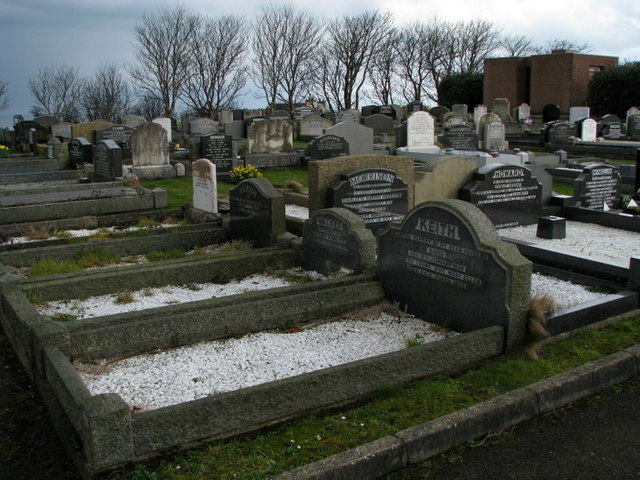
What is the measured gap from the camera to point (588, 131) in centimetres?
2455

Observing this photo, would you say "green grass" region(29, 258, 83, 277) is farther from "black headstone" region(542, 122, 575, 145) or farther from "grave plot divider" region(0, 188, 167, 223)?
"black headstone" region(542, 122, 575, 145)

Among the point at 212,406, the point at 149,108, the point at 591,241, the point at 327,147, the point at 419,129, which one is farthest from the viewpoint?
A: the point at 149,108

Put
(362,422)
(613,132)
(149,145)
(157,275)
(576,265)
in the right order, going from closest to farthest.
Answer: (362,422) < (157,275) < (576,265) < (149,145) < (613,132)

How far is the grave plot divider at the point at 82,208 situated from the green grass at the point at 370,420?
8.53 meters

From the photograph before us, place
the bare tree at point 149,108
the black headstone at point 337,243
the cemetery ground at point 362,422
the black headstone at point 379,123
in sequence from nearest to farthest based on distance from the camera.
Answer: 1. the cemetery ground at point 362,422
2. the black headstone at point 337,243
3. the black headstone at point 379,123
4. the bare tree at point 149,108

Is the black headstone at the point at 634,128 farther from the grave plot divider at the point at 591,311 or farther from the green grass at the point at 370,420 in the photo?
the green grass at the point at 370,420

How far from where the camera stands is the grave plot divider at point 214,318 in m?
5.54

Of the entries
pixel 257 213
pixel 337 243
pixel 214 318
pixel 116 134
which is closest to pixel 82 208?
pixel 257 213

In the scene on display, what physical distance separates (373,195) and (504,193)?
2.74 m

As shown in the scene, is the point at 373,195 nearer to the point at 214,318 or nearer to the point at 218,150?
the point at 214,318

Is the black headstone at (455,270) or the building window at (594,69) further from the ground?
the building window at (594,69)

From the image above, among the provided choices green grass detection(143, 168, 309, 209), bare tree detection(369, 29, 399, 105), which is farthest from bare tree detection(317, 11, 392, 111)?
green grass detection(143, 168, 309, 209)

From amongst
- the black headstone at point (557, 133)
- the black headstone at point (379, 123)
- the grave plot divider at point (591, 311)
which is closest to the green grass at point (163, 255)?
the grave plot divider at point (591, 311)

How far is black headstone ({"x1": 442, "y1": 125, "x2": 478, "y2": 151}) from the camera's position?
21.3 meters
